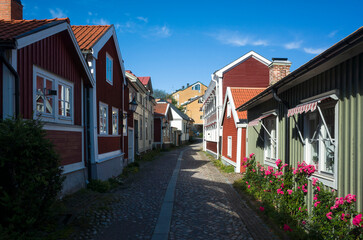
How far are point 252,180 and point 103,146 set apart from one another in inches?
221

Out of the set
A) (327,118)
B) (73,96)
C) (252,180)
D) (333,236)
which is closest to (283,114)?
(327,118)

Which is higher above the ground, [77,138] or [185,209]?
[77,138]

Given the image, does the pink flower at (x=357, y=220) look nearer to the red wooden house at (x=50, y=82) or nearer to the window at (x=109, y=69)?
the red wooden house at (x=50, y=82)

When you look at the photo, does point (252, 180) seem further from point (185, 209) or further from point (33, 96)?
point (33, 96)

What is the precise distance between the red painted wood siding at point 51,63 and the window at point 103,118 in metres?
1.92

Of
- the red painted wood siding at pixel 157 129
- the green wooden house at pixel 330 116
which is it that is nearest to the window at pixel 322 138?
the green wooden house at pixel 330 116

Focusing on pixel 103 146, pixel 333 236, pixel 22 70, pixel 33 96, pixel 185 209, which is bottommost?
pixel 185 209

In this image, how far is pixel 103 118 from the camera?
11523 millimetres

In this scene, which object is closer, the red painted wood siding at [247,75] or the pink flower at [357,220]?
the pink flower at [357,220]

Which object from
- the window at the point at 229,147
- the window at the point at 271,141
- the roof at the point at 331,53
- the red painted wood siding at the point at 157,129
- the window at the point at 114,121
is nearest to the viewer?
the roof at the point at 331,53

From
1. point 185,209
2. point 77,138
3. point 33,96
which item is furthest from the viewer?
point 77,138

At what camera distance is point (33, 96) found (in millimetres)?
6680

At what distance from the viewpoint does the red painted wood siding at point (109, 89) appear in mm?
10961

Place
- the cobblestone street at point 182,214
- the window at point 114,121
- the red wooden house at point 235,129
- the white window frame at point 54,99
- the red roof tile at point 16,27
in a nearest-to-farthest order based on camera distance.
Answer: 1. the cobblestone street at point 182,214
2. the red roof tile at point 16,27
3. the white window frame at point 54,99
4. the window at point 114,121
5. the red wooden house at point 235,129
